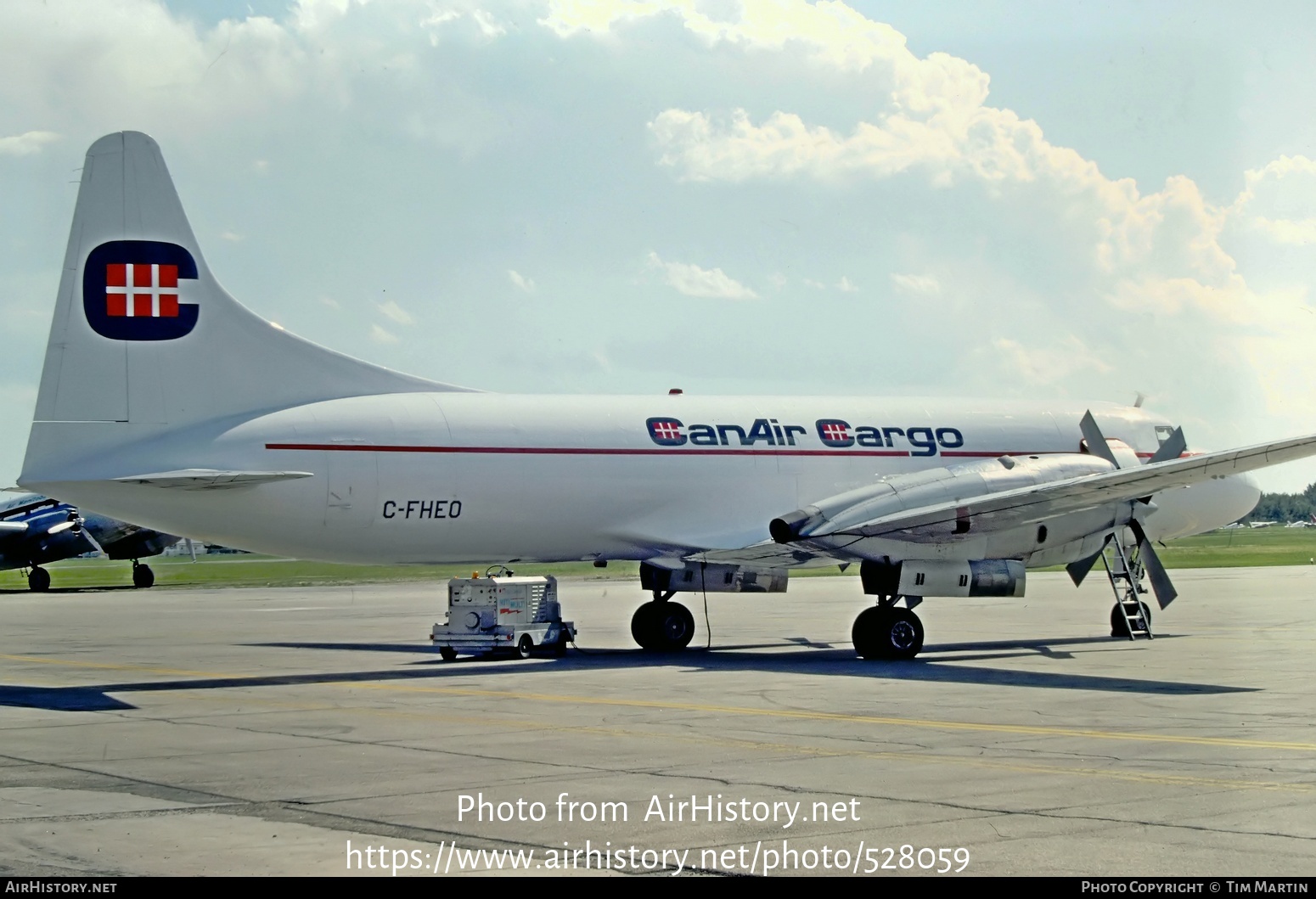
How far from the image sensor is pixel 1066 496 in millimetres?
20859

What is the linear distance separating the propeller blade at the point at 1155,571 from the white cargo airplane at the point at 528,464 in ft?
0.21

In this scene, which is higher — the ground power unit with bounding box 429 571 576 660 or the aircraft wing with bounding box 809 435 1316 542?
the aircraft wing with bounding box 809 435 1316 542

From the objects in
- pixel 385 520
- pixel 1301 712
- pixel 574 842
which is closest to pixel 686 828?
pixel 574 842

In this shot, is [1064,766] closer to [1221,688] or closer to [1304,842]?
[1304,842]

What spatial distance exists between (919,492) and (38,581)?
1726 inches

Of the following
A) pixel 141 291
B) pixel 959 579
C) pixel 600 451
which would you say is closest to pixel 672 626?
pixel 600 451

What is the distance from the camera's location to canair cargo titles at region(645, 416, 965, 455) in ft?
78.9

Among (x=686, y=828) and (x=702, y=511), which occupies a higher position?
(x=702, y=511)

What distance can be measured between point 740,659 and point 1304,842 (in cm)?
1469

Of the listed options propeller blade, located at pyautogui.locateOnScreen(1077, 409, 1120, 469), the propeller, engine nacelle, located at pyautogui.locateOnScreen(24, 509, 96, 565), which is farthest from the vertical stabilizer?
engine nacelle, located at pyautogui.locateOnScreen(24, 509, 96, 565)

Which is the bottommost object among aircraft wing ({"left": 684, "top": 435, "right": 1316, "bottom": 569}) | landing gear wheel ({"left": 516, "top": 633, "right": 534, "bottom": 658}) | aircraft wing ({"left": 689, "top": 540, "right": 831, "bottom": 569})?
landing gear wheel ({"left": 516, "top": 633, "right": 534, "bottom": 658})

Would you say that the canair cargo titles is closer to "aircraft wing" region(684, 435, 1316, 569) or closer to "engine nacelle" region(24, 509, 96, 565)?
"aircraft wing" region(684, 435, 1316, 569)

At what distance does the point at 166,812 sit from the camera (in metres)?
9.61

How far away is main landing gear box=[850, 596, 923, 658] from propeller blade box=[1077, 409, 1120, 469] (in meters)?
5.17
